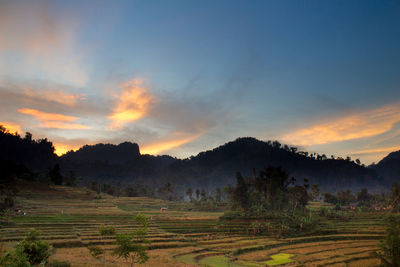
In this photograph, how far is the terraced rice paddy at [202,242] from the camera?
3928cm

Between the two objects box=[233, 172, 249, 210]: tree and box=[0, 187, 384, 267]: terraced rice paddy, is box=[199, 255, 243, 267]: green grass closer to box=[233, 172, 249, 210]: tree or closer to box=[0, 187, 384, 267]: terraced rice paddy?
box=[0, 187, 384, 267]: terraced rice paddy

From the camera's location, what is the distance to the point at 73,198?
100 metres

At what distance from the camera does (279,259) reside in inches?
1681

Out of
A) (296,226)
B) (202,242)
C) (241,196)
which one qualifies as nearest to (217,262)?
(202,242)

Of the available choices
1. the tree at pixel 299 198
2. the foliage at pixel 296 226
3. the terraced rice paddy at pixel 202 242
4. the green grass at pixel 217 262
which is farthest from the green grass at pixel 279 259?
the tree at pixel 299 198

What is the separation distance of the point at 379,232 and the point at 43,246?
63682 millimetres

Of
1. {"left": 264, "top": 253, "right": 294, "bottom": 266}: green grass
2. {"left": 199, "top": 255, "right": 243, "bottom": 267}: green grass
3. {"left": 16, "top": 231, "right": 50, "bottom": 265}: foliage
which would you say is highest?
{"left": 16, "top": 231, "right": 50, "bottom": 265}: foliage

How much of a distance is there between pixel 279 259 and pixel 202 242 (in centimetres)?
1467

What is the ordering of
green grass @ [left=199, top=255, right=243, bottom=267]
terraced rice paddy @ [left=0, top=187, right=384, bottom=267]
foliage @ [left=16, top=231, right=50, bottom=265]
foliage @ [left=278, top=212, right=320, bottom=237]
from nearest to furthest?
foliage @ [left=16, top=231, right=50, bottom=265]
green grass @ [left=199, top=255, right=243, bottom=267]
terraced rice paddy @ [left=0, top=187, right=384, bottom=267]
foliage @ [left=278, top=212, right=320, bottom=237]

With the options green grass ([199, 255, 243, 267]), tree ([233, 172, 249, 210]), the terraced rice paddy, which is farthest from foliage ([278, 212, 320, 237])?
green grass ([199, 255, 243, 267])

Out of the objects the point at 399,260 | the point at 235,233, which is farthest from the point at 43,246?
the point at 235,233

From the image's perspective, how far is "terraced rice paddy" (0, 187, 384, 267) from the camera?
39281 millimetres

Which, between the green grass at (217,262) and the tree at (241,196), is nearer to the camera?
the green grass at (217,262)

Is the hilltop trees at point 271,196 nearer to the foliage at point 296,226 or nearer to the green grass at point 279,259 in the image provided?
the foliage at point 296,226
